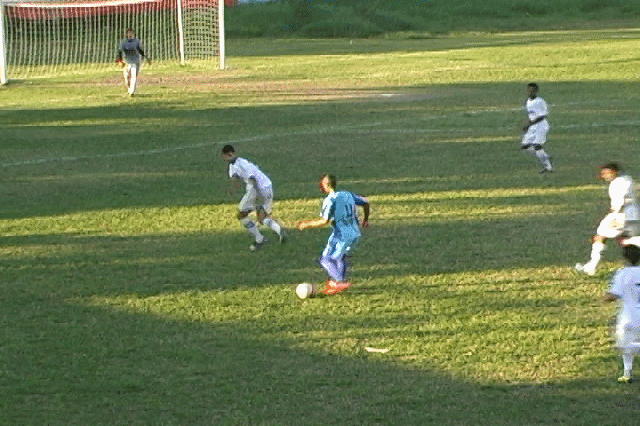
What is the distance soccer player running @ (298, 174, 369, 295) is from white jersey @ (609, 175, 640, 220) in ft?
8.66

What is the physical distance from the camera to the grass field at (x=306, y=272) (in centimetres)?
1115

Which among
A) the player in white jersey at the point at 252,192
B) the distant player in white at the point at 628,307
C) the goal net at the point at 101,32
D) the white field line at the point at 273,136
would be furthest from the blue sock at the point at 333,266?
the goal net at the point at 101,32

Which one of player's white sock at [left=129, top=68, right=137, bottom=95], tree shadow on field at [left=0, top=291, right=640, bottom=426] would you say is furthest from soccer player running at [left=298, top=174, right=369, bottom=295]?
player's white sock at [left=129, top=68, right=137, bottom=95]

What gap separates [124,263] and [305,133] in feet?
40.7

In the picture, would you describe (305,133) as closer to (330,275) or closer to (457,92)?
(457,92)

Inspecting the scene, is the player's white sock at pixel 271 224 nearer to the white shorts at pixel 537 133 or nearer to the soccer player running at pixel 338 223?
the soccer player running at pixel 338 223

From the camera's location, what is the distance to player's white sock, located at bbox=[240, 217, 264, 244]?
663 inches

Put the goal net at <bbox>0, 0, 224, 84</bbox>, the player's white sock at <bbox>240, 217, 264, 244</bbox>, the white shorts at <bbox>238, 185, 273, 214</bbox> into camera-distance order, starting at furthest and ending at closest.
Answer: the goal net at <bbox>0, 0, 224, 84</bbox> < the player's white sock at <bbox>240, 217, 264, 244</bbox> < the white shorts at <bbox>238, 185, 273, 214</bbox>

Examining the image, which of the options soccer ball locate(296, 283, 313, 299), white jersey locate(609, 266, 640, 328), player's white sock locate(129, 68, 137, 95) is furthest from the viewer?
player's white sock locate(129, 68, 137, 95)

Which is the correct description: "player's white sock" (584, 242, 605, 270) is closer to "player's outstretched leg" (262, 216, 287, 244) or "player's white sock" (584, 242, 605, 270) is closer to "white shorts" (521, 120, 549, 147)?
"player's outstretched leg" (262, 216, 287, 244)

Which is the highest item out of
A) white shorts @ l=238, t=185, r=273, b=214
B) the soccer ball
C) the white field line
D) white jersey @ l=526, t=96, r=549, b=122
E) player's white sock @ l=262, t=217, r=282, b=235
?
white jersey @ l=526, t=96, r=549, b=122

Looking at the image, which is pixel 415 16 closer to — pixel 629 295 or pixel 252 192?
pixel 252 192

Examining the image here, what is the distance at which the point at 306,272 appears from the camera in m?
15.7

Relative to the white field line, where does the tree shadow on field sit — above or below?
above
